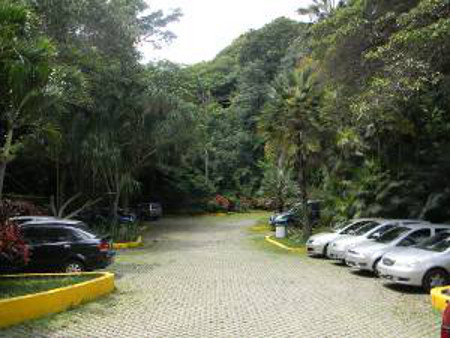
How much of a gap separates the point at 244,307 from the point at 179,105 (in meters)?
21.1

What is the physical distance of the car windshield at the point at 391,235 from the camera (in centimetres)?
1725

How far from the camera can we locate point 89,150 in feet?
94.4

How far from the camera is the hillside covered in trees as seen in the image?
14609mm

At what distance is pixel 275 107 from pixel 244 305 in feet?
51.6

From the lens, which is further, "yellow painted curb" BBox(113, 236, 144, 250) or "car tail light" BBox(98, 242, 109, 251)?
"yellow painted curb" BBox(113, 236, 144, 250)

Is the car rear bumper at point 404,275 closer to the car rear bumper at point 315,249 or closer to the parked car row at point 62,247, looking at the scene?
the parked car row at point 62,247

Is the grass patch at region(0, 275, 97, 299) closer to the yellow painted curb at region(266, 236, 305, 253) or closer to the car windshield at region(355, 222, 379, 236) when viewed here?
the car windshield at region(355, 222, 379, 236)

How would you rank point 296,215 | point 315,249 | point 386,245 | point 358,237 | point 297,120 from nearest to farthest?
1. point 386,245
2. point 358,237
3. point 315,249
4. point 297,120
5. point 296,215

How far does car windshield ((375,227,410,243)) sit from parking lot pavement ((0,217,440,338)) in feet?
4.55

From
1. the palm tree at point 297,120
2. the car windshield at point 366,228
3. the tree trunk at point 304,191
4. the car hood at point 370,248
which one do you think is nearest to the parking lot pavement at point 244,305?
the car hood at point 370,248

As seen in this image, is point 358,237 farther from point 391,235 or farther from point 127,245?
point 127,245

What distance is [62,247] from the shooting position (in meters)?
15.7

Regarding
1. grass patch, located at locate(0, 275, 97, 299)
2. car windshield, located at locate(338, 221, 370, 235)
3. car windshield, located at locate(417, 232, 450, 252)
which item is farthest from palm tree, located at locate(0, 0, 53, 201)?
car windshield, located at locate(338, 221, 370, 235)

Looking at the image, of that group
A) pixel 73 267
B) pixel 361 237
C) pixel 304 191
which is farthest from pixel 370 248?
pixel 304 191
